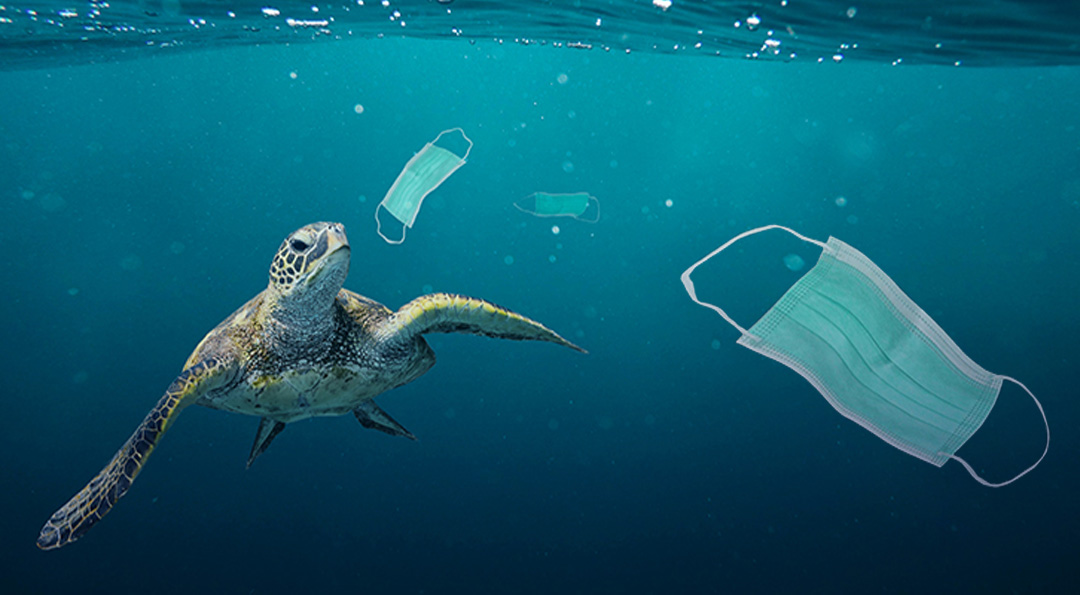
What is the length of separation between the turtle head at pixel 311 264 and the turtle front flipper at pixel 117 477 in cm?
46

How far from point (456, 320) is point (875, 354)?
1.87 metres

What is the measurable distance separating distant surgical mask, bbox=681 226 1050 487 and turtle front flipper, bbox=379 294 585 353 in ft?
2.48

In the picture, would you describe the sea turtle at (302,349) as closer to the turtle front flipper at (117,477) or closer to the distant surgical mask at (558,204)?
the turtle front flipper at (117,477)

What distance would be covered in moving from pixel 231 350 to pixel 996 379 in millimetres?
3377

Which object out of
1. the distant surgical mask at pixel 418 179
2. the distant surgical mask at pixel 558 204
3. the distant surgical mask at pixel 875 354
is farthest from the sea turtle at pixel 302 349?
the distant surgical mask at pixel 558 204

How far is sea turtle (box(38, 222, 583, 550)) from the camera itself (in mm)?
1584

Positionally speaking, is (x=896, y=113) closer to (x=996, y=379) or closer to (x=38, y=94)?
(x=996, y=379)

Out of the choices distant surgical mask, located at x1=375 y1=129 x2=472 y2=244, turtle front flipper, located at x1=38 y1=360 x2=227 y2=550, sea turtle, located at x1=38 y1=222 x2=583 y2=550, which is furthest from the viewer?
distant surgical mask, located at x1=375 y1=129 x2=472 y2=244

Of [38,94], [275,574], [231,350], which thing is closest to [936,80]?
[231,350]

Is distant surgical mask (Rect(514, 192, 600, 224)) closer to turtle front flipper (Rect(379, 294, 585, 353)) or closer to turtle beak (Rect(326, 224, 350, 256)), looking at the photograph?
turtle front flipper (Rect(379, 294, 585, 353))

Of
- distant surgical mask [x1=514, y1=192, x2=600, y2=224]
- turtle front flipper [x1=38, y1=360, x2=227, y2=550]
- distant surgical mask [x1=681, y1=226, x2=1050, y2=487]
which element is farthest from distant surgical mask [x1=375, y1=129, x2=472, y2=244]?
distant surgical mask [x1=681, y1=226, x2=1050, y2=487]

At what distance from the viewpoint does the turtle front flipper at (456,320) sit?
2014 millimetres

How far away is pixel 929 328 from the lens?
1999 mm

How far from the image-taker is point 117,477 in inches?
59.0
